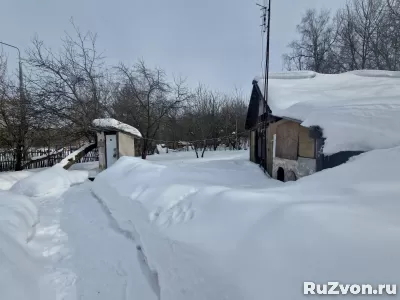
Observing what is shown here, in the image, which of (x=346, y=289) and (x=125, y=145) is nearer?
(x=346, y=289)

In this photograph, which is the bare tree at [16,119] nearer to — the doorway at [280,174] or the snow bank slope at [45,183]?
the snow bank slope at [45,183]

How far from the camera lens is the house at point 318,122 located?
3.97 meters

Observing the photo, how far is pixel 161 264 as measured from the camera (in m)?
2.71

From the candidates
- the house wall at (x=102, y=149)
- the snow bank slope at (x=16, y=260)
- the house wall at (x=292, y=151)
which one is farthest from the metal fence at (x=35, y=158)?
the house wall at (x=292, y=151)

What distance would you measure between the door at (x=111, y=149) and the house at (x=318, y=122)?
646 centimetres

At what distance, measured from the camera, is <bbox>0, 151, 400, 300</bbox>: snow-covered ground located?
5.23ft

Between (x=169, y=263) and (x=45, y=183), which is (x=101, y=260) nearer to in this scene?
(x=169, y=263)

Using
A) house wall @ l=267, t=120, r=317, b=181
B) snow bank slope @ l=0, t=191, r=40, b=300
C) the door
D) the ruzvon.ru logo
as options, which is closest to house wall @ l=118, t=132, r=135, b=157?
the door

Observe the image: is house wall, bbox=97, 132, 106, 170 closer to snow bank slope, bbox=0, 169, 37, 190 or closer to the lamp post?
snow bank slope, bbox=0, 169, 37, 190

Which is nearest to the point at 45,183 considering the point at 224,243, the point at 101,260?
the point at 101,260

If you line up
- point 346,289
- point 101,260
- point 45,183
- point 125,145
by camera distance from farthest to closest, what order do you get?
point 125,145
point 45,183
point 101,260
point 346,289

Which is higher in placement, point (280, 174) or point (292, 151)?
point (292, 151)

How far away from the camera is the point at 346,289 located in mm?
1384

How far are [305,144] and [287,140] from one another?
1050 millimetres
